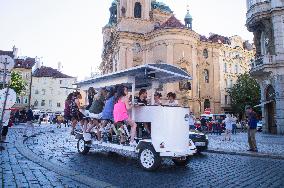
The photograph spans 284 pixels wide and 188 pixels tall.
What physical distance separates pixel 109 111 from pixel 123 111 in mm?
1092

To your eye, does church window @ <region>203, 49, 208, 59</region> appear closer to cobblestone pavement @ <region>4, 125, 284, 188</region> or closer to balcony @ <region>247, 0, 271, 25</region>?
balcony @ <region>247, 0, 271, 25</region>

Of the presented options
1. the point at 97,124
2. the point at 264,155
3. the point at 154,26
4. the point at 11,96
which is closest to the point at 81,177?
the point at 97,124

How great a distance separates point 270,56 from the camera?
92.3 ft

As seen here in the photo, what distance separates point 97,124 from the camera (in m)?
11.1

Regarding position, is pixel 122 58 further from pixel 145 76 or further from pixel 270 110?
pixel 145 76

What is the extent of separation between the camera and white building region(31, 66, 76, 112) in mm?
84500

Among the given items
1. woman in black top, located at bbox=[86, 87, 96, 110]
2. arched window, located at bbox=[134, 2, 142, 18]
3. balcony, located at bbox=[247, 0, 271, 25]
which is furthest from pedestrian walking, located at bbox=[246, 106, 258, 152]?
arched window, located at bbox=[134, 2, 142, 18]

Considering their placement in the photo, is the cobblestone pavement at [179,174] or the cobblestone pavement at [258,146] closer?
the cobblestone pavement at [179,174]

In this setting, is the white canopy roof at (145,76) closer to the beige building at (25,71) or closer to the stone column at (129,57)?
the stone column at (129,57)

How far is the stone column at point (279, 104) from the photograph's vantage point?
27.3 metres

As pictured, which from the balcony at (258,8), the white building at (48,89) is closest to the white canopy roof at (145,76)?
the balcony at (258,8)

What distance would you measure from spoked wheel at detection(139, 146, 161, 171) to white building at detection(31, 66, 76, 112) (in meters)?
78.3

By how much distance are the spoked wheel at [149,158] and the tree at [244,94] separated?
5147 centimetres

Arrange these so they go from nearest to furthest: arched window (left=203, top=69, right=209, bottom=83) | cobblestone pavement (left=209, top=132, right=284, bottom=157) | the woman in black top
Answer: the woman in black top
cobblestone pavement (left=209, top=132, right=284, bottom=157)
arched window (left=203, top=69, right=209, bottom=83)
